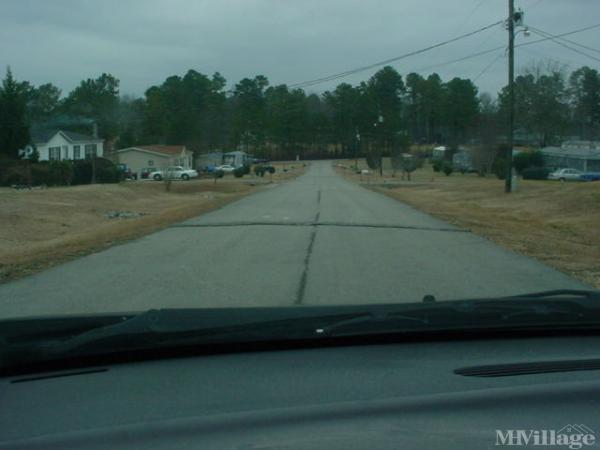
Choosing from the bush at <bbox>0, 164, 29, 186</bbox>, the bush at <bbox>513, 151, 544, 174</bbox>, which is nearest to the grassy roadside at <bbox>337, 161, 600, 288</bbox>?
the bush at <bbox>0, 164, 29, 186</bbox>

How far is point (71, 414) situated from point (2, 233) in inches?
920

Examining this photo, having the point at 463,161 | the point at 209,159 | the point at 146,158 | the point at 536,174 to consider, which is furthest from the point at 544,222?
the point at 209,159

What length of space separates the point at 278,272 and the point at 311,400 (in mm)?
9096

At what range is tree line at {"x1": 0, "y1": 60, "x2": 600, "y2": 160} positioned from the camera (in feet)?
355

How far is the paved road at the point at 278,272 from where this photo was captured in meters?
9.93

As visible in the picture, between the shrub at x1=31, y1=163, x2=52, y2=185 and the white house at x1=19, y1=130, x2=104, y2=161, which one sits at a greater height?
the white house at x1=19, y1=130, x2=104, y2=161

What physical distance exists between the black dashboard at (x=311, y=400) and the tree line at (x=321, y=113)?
246ft

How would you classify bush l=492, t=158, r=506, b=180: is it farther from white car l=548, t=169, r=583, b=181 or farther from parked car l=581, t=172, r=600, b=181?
parked car l=581, t=172, r=600, b=181

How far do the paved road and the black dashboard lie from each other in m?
5.21

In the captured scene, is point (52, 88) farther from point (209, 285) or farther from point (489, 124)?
point (209, 285)

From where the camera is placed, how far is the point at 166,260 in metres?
14.1

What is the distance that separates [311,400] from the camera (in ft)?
10.8

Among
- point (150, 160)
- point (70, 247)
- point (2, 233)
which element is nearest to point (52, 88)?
point (150, 160)

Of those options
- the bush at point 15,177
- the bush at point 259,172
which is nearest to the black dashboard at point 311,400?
the bush at point 15,177
